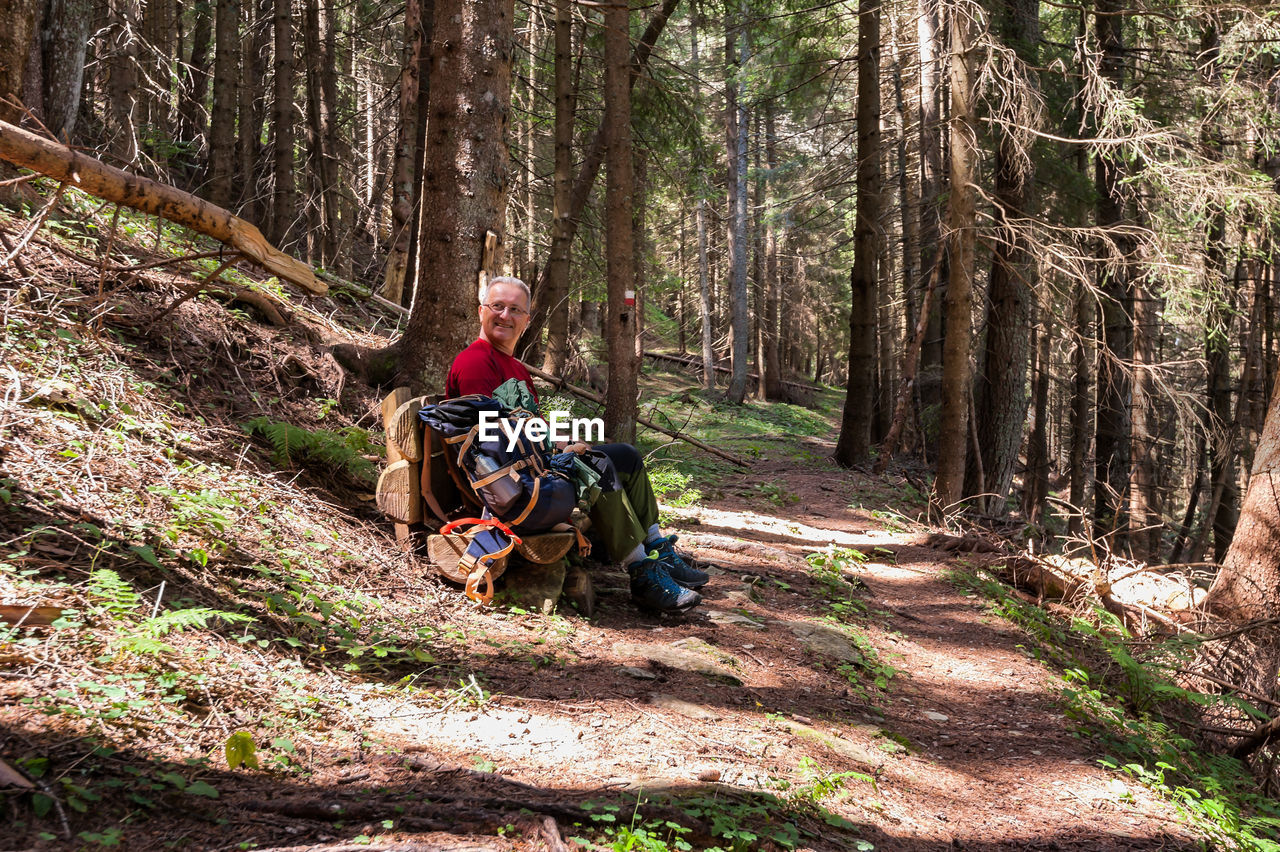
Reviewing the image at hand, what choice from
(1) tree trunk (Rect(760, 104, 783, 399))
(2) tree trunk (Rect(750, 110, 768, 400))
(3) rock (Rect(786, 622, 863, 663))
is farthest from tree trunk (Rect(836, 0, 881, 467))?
(1) tree trunk (Rect(760, 104, 783, 399))

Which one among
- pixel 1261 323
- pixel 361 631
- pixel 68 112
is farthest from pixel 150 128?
pixel 1261 323

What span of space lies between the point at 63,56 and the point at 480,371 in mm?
4902

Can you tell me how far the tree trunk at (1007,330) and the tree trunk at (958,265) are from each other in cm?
97

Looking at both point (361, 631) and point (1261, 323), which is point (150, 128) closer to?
point (361, 631)

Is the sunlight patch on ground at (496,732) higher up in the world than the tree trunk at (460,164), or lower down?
lower down

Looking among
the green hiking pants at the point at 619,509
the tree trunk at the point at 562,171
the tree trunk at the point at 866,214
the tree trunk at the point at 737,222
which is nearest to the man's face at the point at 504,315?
the green hiking pants at the point at 619,509

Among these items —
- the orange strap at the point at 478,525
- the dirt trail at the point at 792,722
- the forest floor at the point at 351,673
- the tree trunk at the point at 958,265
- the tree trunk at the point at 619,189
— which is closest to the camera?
the forest floor at the point at 351,673

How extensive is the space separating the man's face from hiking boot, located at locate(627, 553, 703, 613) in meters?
1.69

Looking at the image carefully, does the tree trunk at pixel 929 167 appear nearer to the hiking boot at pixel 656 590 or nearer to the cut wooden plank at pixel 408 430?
the hiking boot at pixel 656 590

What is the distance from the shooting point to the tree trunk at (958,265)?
864 cm

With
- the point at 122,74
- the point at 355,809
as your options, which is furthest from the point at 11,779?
the point at 122,74

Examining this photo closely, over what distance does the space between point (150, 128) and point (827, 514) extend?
10.5 metres

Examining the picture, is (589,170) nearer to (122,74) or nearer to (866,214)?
(866,214)

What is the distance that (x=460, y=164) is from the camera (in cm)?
582
